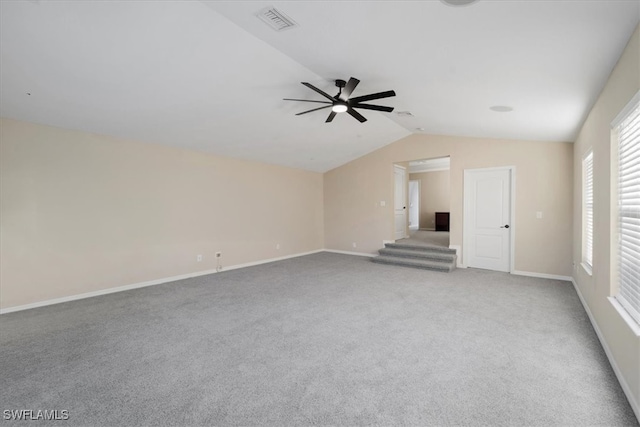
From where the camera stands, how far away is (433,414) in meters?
1.92

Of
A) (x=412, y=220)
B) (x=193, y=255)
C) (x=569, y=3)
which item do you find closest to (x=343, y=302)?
(x=193, y=255)

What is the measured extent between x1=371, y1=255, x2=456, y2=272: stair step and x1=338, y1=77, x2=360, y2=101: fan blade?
412 cm

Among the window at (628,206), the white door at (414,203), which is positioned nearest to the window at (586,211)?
the window at (628,206)

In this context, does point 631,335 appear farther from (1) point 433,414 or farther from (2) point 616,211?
(1) point 433,414

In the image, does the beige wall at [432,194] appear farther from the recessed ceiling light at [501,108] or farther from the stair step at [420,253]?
the recessed ceiling light at [501,108]

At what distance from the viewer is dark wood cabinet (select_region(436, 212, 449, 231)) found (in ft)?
36.4

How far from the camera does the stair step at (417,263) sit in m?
6.02

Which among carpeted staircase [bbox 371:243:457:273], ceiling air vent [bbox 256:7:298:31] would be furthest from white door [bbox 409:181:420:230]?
ceiling air vent [bbox 256:7:298:31]

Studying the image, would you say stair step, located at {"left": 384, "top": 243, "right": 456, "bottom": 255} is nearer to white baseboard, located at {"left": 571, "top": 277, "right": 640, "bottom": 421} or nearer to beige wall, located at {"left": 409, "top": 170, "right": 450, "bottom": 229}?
white baseboard, located at {"left": 571, "top": 277, "right": 640, "bottom": 421}

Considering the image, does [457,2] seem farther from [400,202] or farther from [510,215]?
[400,202]

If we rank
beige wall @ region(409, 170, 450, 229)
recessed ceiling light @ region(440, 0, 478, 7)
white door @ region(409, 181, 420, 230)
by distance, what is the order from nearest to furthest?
recessed ceiling light @ region(440, 0, 478, 7)
beige wall @ region(409, 170, 450, 229)
white door @ region(409, 181, 420, 230)

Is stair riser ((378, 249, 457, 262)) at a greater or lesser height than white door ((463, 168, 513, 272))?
lesser

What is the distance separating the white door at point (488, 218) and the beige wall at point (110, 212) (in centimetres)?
470

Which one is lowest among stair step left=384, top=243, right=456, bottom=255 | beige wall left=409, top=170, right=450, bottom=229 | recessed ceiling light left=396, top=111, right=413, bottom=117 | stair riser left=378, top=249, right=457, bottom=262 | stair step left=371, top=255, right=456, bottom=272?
stair step left=371, top=255, right=456, bottom=272
